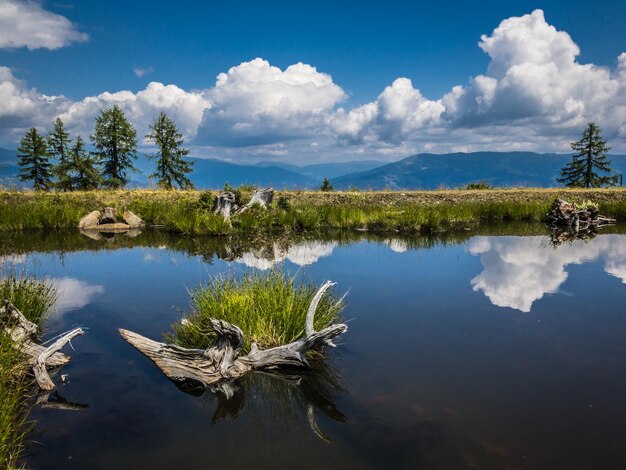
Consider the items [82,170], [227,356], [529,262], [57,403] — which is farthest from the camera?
[82,170]

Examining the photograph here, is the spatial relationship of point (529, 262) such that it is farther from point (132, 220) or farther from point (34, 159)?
point (34, 159)

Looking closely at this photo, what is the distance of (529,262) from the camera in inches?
611

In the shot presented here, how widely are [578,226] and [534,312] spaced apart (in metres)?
19.9

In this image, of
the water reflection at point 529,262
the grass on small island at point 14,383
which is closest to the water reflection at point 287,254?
the water reflection at point 529,262

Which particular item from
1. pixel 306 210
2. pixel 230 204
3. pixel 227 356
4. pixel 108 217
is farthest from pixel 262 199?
pixel 227 356

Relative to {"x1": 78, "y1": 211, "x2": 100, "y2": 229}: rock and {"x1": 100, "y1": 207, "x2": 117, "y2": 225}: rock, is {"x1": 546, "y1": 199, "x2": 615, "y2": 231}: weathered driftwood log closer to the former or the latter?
{"x1": 100, "y1": 207, "x2": 117, "y2": 225}: rock

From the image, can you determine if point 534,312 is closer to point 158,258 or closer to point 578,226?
point 158,258

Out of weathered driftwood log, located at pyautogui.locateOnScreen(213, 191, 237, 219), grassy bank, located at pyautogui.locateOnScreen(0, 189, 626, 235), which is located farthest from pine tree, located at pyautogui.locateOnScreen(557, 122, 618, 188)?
weathered driftwood log, located at pyautogui.locateOnScreen(213, 191, 237, 219)

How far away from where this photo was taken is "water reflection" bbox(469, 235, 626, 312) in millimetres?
11852

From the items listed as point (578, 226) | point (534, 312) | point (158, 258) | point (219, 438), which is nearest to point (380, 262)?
point (534, 312)

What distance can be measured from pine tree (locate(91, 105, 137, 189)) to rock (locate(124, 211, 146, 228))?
41.0 metres

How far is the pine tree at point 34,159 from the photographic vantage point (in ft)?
207

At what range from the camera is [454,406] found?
19.5 feet

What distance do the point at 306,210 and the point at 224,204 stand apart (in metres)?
4.69
